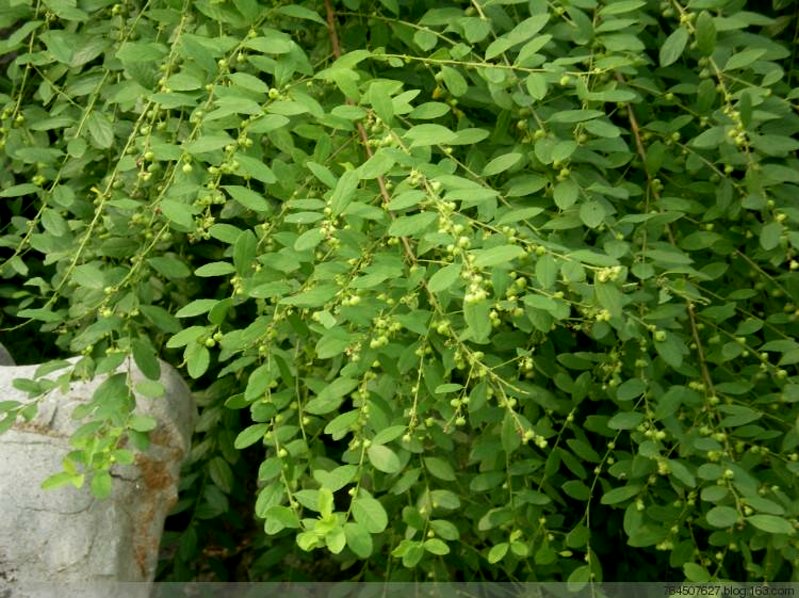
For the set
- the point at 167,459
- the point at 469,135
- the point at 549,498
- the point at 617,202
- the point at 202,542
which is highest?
the point at 469,135

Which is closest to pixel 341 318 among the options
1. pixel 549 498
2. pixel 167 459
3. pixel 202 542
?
pixel 549 498

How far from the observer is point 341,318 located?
65.6 inches

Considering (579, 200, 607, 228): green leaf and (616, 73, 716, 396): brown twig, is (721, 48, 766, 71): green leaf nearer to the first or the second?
(616, 73, 716, 396): brown twig

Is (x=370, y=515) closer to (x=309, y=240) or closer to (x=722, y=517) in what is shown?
(x=309, y=240)

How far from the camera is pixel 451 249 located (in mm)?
1442

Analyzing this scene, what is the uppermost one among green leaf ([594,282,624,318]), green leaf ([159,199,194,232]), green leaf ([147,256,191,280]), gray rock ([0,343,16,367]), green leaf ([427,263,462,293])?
green leaf ([427,263,462,293])

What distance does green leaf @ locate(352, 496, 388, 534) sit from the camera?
1.54m

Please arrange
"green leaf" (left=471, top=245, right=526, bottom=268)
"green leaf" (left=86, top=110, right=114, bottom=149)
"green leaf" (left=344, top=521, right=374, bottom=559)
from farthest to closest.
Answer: "green leaf" (left=86, top=110, right=114, bottom=149) → "green leaf" (left=344, top=521, right=374, bottom=559) → "green leaf" (left=471, top=245, right=526, bottom=268)

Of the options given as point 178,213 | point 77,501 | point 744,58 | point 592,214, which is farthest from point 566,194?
point 77,501

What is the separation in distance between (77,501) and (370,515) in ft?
2.53

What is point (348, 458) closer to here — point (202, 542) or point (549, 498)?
point (549, 498)

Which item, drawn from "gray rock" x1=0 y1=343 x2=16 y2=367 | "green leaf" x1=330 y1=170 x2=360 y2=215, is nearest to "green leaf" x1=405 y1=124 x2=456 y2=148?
"green leaf" x1=330 y1=170 x2=360 y2=215

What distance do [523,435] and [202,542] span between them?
1.38 meters

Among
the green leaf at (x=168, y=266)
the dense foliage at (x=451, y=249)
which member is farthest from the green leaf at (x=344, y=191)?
the green leaf at (x=168, y=266)
